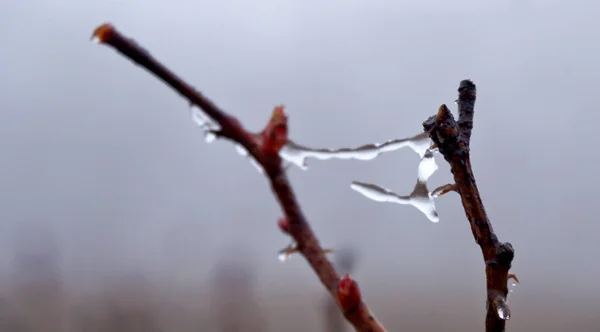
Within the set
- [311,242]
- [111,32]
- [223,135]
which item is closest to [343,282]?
[311,242]

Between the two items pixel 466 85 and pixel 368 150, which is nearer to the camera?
pixel 466 85

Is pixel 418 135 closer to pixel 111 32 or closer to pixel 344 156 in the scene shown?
pixel 344 156

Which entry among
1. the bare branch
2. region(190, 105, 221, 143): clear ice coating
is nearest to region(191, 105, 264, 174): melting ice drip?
region(190, 105, 221, 143): clear ice coating

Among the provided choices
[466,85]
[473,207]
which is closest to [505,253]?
[473,207]

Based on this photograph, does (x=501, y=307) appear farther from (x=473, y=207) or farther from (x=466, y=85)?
(x=466, y=85)

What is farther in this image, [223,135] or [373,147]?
[373,147]

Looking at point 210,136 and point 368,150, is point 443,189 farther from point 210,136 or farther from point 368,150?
point 210,136

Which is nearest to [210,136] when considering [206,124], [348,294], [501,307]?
[206,124]

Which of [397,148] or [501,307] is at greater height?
[397,148]
